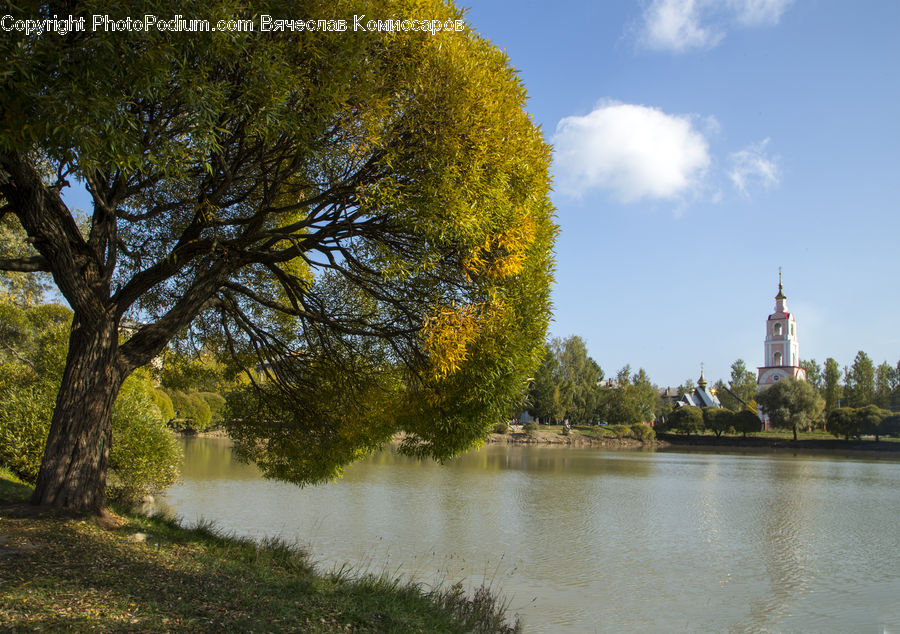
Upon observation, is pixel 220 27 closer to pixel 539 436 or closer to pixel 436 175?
pixel 436 175

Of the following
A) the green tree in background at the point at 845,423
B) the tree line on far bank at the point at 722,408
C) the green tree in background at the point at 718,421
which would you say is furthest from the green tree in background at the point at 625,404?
the green tree in background at the point at 845,423

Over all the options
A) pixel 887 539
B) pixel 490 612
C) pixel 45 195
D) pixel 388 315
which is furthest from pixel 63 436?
pixel 887 539

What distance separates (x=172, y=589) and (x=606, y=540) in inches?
562

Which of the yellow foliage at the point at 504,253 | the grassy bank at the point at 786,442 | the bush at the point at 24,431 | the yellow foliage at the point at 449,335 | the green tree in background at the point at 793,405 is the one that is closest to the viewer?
the yellow foliage at the point at 449,335

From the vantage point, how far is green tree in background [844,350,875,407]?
3529 inches

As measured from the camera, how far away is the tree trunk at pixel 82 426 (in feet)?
27.6

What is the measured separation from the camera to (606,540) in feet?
59.1

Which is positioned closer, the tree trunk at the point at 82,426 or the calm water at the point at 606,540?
the tree trunk at the point at 82,426

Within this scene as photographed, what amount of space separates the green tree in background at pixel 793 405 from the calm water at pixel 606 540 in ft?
140

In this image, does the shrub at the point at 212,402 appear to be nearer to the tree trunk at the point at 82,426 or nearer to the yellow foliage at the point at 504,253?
the tree trunk at the point at 82,426

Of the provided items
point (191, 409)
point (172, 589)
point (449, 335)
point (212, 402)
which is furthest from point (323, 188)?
point (212, 402)

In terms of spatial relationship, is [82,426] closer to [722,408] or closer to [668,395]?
[722,408]

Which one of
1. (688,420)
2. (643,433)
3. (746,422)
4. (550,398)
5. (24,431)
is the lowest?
(643,433)

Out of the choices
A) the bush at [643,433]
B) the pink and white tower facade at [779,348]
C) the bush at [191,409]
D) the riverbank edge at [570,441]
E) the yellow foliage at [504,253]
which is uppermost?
the pink and white tower facade at [779,348]
